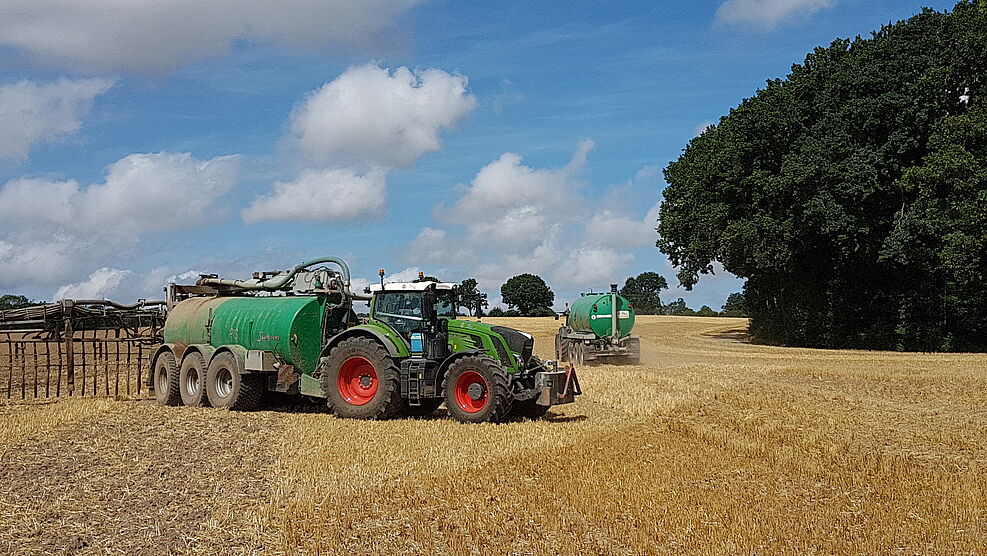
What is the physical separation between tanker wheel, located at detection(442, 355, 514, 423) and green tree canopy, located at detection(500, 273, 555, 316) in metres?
77.4

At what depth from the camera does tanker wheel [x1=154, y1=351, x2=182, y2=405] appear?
18.2 meters

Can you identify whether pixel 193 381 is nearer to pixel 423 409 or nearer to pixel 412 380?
pixel 423 409

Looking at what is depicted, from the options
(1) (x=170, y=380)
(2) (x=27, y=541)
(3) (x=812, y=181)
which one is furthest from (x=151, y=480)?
(3) (x=812, y=181)

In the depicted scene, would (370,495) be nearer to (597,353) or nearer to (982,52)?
Answer: (597,353)

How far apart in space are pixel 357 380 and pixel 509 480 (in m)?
5.96

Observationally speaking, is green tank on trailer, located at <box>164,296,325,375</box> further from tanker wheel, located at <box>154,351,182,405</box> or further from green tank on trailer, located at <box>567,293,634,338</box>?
green tank on trailer, located at <box>567,293,634,338</box>

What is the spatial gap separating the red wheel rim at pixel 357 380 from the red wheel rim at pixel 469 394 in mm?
1573

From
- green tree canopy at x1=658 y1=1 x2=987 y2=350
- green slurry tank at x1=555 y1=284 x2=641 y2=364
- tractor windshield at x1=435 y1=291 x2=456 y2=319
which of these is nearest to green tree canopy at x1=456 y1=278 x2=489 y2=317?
tractor windshield at x1=435 y1=291 x2=456 y2=319

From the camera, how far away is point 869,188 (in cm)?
3509

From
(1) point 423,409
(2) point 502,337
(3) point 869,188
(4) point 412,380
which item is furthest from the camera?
(3) point 869,188

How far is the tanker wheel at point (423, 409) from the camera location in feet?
51.4

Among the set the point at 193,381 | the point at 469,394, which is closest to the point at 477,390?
the point at 469,394

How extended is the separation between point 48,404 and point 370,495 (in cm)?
1132

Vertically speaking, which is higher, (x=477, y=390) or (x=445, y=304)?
(x=445, y=304)
